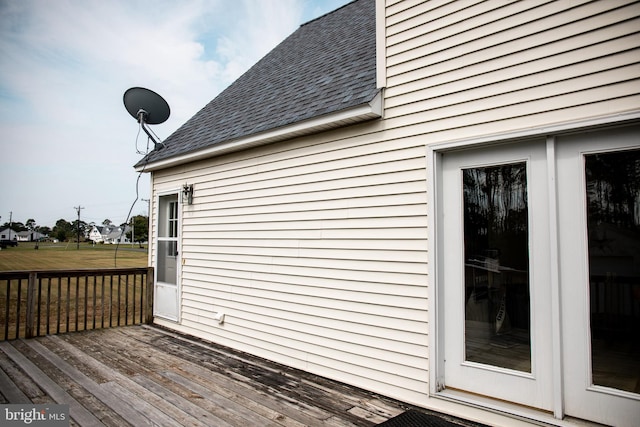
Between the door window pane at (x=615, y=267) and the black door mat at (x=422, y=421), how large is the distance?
0.90 meters

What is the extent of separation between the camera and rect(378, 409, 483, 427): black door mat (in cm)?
242

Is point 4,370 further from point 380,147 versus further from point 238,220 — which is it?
point 380,147

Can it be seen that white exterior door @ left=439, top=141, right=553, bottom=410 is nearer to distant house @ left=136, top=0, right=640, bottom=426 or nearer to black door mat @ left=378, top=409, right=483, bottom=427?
distant house @ left=136, top=0, right=640, bottom=426

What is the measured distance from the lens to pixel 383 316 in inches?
122

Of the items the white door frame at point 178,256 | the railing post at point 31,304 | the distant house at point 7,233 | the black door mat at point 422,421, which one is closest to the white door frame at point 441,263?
the black door mat at point 422,421

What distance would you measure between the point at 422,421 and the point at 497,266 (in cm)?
119

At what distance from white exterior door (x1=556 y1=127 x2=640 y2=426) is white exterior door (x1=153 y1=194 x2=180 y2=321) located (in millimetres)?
5039

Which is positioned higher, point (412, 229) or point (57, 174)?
point (57, 174)

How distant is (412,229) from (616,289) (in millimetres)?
1323

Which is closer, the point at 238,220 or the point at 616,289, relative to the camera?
the point at 616,289

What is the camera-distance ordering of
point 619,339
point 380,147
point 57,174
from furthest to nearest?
1. point 57,174
2. point 380,147
3. point 619,339

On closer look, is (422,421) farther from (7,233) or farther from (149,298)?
(7,233)

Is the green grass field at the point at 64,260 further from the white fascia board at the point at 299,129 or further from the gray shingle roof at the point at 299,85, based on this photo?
the white fascia board at the point at 299,129

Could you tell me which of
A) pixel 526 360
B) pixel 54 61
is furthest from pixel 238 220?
pixel 54 61
